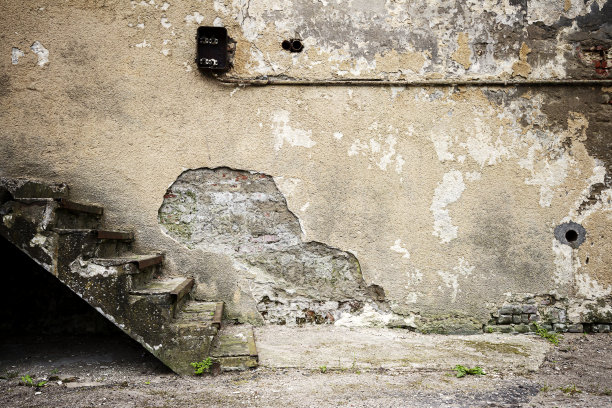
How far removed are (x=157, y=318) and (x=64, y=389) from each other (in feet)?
2.27

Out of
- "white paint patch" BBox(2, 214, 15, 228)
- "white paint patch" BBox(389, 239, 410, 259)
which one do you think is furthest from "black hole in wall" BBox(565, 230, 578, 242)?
"white paint patch" BBox(2, 214, 15, 228)

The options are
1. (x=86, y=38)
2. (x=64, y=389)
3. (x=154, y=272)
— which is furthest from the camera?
(x=86, y=38)

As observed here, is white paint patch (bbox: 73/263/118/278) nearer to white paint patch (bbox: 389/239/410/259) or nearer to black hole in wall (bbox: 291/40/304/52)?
white paint patch (bbox: 389/239/410/259)

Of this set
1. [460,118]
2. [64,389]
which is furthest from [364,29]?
[64,389]

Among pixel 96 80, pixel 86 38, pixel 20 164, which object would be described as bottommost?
pixel 20 164

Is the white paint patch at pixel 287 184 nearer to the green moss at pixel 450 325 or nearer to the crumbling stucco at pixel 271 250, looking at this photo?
the crumbling stucco at pixel 271 250

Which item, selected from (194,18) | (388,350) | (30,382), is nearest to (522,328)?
(388,350)

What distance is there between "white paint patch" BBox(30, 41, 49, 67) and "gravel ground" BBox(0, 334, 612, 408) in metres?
2.53

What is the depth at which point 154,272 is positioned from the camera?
383 cm

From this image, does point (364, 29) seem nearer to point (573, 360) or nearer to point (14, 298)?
point (573, 360)

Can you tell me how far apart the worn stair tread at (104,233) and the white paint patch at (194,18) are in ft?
6.72

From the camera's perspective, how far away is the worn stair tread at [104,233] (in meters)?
3.00

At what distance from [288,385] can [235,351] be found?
528 millimetres

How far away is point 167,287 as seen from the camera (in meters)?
3.40
